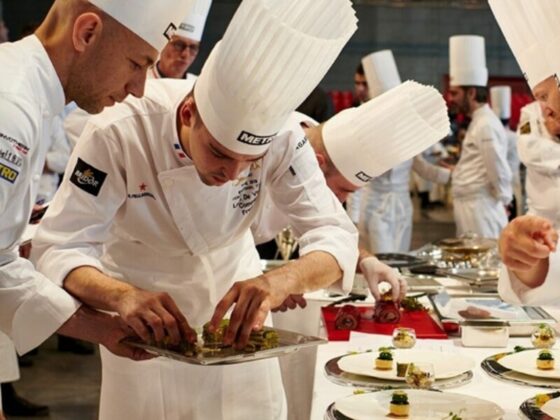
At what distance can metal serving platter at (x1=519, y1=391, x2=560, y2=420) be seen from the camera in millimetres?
1599

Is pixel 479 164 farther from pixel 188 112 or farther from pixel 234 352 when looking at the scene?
pixel 234 352

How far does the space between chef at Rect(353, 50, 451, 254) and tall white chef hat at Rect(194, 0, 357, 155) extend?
14.6 ft

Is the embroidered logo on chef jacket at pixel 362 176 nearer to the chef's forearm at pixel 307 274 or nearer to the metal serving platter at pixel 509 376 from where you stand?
the chef's forearm at pixel 307 274

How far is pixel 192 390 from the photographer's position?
2170mm

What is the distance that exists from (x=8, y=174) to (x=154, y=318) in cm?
43

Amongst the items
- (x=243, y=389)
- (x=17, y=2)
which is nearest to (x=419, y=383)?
(x=243, y=389)

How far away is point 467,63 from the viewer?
6824mm

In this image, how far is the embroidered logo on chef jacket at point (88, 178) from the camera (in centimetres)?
205

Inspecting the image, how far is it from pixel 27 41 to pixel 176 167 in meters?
0.51

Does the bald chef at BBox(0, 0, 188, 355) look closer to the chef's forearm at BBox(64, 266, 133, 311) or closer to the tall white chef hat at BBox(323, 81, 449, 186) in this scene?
the chef's forearm at BBox(64, 266, 133, 311)

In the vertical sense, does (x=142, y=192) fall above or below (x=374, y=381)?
above

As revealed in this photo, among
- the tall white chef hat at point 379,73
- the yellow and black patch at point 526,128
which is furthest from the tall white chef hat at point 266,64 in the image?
the tall white chef hat at point 379,73

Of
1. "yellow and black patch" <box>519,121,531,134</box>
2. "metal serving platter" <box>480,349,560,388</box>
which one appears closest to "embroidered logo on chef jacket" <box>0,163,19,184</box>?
"metal serving platter" <box>480,349,560,388</box>

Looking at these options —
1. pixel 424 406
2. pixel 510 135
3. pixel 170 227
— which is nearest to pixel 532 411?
pixel 424 406
